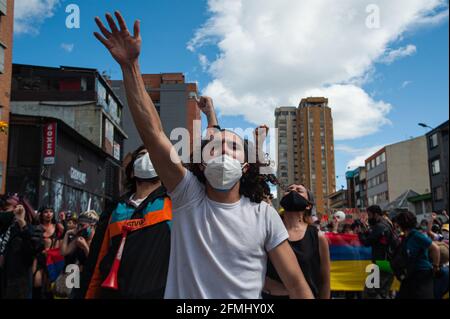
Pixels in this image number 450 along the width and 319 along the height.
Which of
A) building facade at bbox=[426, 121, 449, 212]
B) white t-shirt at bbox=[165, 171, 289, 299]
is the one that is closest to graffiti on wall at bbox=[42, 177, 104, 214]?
white t-shirt at bbox=[165, 171, 289, 299]

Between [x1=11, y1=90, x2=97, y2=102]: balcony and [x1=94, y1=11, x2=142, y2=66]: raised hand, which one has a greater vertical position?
[x1=11, y1=90, x2=97, y2=102]: balcony

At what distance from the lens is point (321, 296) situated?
11.7ft

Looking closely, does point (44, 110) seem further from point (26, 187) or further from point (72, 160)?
point (26, 187)

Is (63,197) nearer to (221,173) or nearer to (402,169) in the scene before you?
(221,173)

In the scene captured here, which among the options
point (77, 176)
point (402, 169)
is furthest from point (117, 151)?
point (402, 169)

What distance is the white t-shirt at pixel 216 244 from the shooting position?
76.9 inches

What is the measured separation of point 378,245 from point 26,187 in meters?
18.6

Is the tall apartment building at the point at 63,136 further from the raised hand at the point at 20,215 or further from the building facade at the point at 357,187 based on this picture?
the building facade at the point at 357,187

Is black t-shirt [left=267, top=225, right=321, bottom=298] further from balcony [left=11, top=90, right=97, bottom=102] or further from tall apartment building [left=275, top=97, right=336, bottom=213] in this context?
tall apartment building [left=275, top=97, right=336, bottom=213]

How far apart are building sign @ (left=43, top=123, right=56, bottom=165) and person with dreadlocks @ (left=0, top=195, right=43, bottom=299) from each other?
17095 mm

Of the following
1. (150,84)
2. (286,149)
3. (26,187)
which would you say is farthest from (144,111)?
(286,149)

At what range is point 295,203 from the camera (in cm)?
385

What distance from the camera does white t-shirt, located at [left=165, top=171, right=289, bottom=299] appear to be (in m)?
1.95

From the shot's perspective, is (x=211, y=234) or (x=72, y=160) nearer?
(x=211, y=234)
